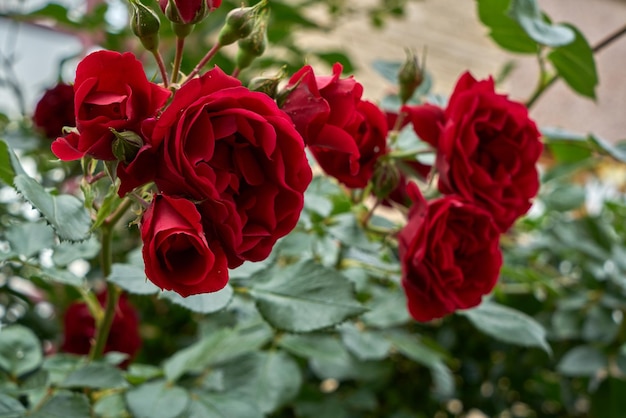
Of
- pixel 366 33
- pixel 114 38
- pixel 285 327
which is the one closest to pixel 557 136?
pixel 285 327

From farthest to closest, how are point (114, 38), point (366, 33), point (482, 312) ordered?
point (366, 33) → point (114, 38) → point (482, 312)

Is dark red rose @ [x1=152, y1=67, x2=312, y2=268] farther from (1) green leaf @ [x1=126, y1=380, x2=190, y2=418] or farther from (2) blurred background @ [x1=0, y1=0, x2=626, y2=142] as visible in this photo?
(2) blurred background @ [x1=0, y1=0, x2=626, y2=142]

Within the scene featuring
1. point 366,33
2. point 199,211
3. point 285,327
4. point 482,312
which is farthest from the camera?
point 366,33

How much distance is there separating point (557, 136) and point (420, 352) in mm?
204

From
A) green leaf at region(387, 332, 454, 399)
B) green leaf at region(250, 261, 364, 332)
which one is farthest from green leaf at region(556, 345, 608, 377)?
green leaf at region(250, 261, 364, 332)

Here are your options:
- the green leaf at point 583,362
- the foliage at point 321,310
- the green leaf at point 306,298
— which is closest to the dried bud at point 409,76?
the foliage at point 321,310

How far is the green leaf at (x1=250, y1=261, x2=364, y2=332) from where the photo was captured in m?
0.36

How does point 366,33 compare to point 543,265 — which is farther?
point 366,33

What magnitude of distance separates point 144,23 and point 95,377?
21 cm

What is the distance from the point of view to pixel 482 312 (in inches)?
20.3

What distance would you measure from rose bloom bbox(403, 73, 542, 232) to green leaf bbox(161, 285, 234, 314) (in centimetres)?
14

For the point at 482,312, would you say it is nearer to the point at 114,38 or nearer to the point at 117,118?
the point at 117,118

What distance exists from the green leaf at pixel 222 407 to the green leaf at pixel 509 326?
0.61 ft

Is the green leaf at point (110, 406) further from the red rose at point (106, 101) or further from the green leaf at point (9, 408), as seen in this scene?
the red rose at point (106, 101)
